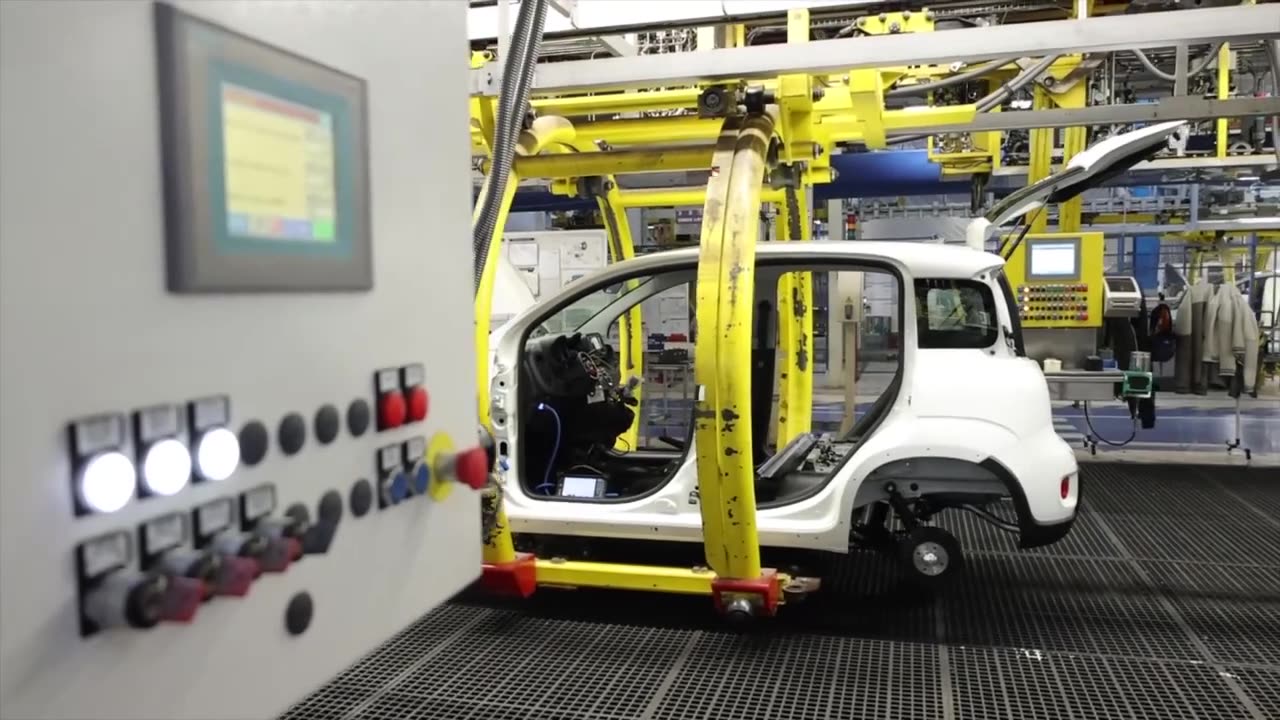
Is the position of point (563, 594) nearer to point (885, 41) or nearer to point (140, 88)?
point (885, 41)

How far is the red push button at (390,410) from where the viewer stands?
1.22 metres

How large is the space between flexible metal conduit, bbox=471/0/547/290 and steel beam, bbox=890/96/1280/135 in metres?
3.81

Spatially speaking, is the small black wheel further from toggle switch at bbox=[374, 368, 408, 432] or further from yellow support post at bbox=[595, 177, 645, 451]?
toggle switch at bbox=[374, 368, 408, 432]

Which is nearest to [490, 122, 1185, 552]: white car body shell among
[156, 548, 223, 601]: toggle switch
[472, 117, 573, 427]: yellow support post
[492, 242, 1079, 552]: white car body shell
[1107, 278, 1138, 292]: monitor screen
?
[492, 242, 1079, 552]: white car body shell

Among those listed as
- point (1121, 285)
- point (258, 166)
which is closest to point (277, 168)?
point (258, 166)

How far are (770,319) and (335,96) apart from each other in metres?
3.83

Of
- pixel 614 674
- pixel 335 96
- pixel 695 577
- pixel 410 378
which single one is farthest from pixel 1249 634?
pixel 335 96

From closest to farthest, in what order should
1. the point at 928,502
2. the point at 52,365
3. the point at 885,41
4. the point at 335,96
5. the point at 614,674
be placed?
1. the point at 52,365
2. the point at 335,96
3. the point at 885,41
4. the point at 614,674
5. the point at 928,502

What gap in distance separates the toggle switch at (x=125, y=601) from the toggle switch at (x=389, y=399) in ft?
1.30

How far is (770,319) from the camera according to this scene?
4.82 meters

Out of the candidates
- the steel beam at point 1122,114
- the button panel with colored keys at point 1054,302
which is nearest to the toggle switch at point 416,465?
the steel beam at point 1122,114

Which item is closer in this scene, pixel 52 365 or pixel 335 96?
pixel 52 365

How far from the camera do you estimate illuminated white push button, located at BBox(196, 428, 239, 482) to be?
938 millimetres

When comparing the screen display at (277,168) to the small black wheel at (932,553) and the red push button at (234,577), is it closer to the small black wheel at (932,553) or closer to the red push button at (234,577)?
the red push button at (234,577)
